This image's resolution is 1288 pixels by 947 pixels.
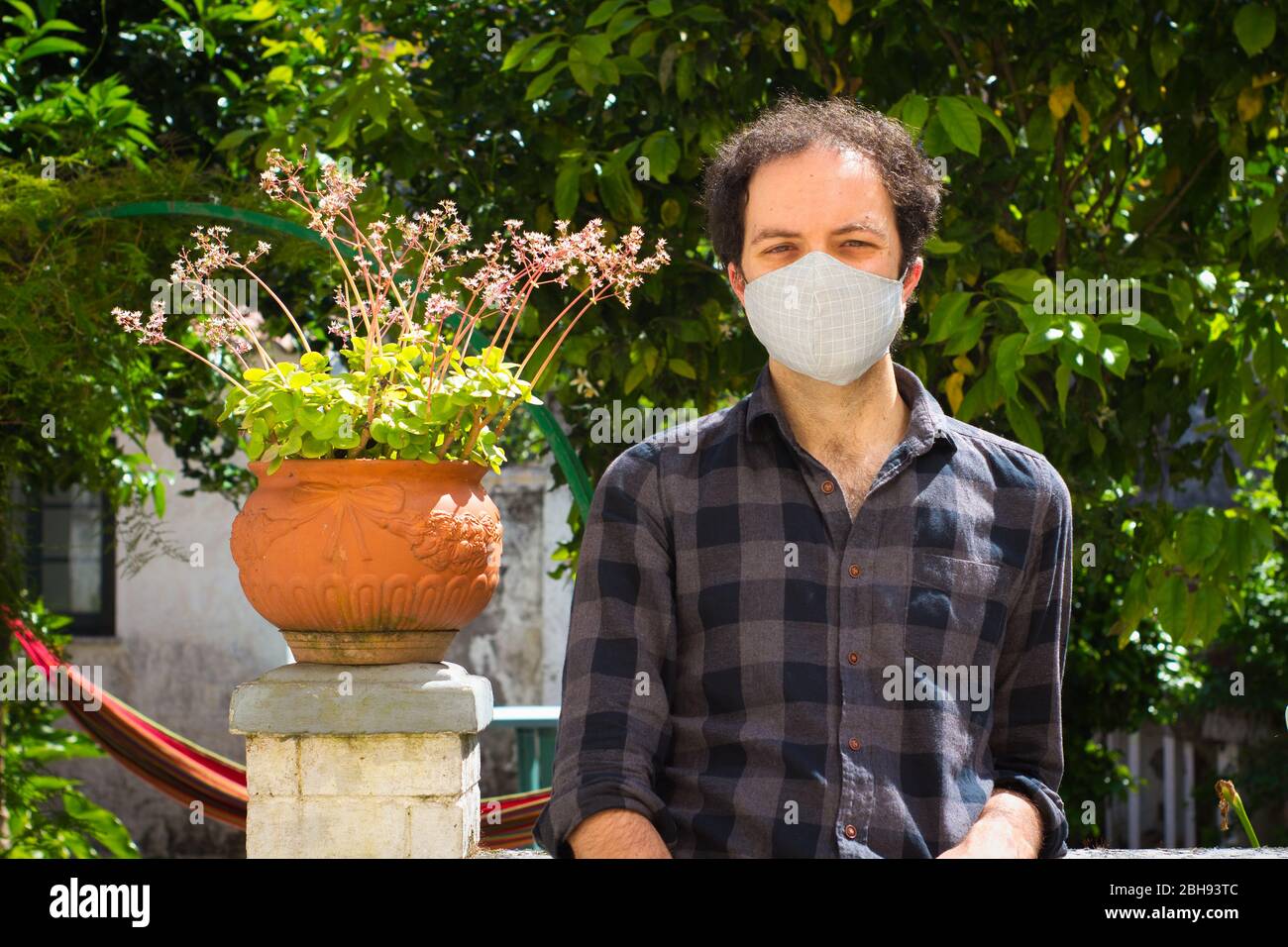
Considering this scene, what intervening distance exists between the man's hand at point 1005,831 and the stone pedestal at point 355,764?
112cm

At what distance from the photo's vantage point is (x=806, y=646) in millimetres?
1728

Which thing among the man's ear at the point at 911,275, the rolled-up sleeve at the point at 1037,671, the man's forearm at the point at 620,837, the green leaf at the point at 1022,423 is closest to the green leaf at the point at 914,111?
the green leaf at the point at 1022,423

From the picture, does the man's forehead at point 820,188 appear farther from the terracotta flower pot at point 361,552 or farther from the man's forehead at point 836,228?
the terracotta flower pot at point 361,552

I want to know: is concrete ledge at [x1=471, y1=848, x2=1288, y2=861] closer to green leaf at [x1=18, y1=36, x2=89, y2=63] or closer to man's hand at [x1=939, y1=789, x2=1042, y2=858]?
man's hand at [x1=939, y1=789, x2=1042, y2=858]

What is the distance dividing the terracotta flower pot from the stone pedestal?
0.08m

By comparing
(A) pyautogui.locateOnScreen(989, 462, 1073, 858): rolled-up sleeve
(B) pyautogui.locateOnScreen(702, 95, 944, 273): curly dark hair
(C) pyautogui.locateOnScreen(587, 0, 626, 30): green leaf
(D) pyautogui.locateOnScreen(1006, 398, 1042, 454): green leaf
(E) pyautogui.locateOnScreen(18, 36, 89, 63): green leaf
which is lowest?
(A) pyautogui.locateOnScreen(989, 462, 1073, 858): rolled-up sleeve

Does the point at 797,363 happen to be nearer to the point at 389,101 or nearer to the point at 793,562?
the point at 793,562

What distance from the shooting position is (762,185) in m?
1.83

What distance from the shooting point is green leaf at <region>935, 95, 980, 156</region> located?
2.91m

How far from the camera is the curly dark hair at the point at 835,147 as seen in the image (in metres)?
1.83

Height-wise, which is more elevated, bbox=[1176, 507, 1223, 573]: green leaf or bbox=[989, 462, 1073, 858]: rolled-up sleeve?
bbox=[1176, 507, 1223, 573]: green leaf

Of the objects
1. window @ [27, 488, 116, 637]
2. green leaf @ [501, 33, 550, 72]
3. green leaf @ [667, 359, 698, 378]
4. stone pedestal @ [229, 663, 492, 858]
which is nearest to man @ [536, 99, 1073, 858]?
stone pedestal @ [229, 663, 492, 858]
